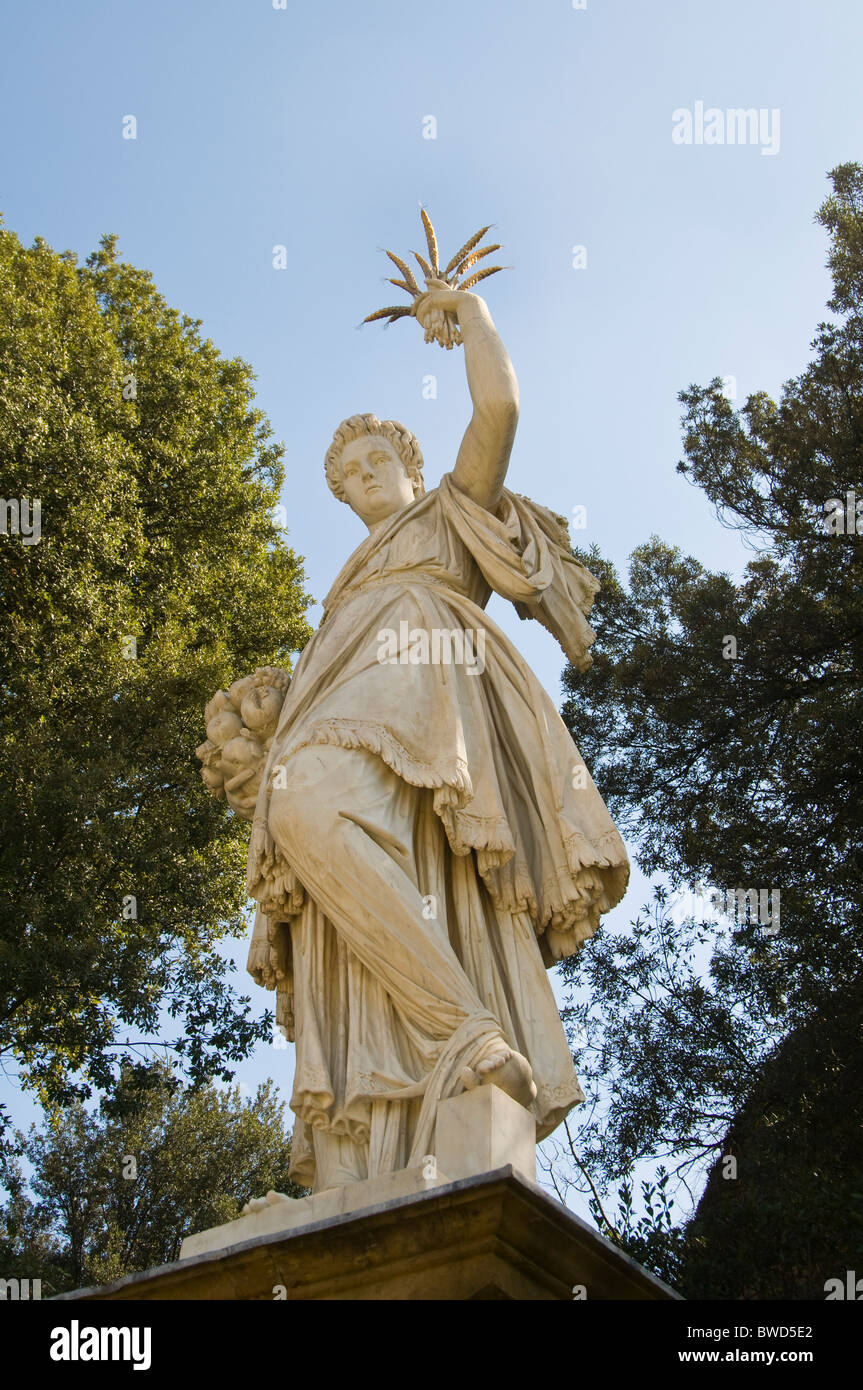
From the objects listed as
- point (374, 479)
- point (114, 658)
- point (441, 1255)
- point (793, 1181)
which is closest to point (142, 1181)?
point (114, 658)

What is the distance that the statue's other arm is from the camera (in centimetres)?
552

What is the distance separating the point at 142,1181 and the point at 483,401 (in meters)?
12.7

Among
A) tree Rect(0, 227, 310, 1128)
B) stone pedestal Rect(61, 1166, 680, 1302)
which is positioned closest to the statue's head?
stone pedestal Rect(61, 1166, 680, 1302)

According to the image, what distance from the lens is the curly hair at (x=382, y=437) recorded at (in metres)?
6.38

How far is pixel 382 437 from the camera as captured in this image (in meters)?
6.39

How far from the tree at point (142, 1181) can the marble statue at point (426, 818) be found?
10.1 meters

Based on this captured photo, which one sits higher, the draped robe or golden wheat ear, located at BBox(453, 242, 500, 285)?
golden wheat ear, located at BBox(453, 242, 500, 285)

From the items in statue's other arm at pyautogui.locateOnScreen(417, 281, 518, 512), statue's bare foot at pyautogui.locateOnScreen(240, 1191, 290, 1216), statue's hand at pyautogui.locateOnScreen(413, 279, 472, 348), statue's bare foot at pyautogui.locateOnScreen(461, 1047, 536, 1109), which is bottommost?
statue's bare foot at pyautogui.locateOnScreen(240, 1191, 290, 1216)

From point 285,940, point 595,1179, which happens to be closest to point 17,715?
point 595,1179

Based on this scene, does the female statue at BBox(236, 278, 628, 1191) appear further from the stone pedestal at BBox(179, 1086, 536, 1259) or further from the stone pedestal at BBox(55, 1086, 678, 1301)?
the stone pedestal at BBox(55, 1086, 678, 1301)

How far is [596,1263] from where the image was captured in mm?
3723

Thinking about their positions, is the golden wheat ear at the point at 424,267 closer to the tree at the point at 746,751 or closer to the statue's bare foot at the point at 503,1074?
the statue's bare foot at the point at 503,1074

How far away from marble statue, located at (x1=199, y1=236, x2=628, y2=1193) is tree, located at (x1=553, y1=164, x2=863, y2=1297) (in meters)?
5.90

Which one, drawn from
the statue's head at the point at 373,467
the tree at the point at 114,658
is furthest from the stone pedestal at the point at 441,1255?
the tree at the point at 114,658
